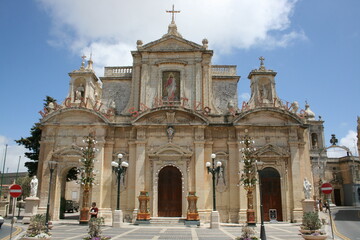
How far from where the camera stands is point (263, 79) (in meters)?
34.2

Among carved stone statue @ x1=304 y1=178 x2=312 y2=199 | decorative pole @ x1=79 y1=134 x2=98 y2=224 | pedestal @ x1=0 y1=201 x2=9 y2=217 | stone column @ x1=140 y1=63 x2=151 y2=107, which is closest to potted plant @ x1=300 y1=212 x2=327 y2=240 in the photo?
carved stone statue @ x1=304 y1=178 x2=312 y2=199

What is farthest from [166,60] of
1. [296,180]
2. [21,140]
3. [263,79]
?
[21,140]

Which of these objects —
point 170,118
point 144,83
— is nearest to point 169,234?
point 170,118

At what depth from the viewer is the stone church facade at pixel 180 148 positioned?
29.0 meters

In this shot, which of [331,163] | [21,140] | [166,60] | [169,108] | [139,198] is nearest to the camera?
[139,198]

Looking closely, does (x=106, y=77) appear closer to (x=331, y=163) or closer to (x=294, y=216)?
(x=294, y=216)

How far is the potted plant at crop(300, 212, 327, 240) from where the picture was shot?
15.2m

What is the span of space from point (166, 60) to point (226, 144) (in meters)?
10.1

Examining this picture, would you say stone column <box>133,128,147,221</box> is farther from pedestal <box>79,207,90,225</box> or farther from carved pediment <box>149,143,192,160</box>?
pedestal <box>79,207,90,225</box>

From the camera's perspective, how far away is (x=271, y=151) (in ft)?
97.2

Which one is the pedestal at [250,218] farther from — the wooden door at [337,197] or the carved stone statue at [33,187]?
the wooden door at [337,197]

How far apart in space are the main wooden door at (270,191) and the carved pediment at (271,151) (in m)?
1.34

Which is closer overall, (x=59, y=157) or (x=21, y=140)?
(x=59, y=157)

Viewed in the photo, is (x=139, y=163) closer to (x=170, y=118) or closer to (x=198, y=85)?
(x=170, y=118)
